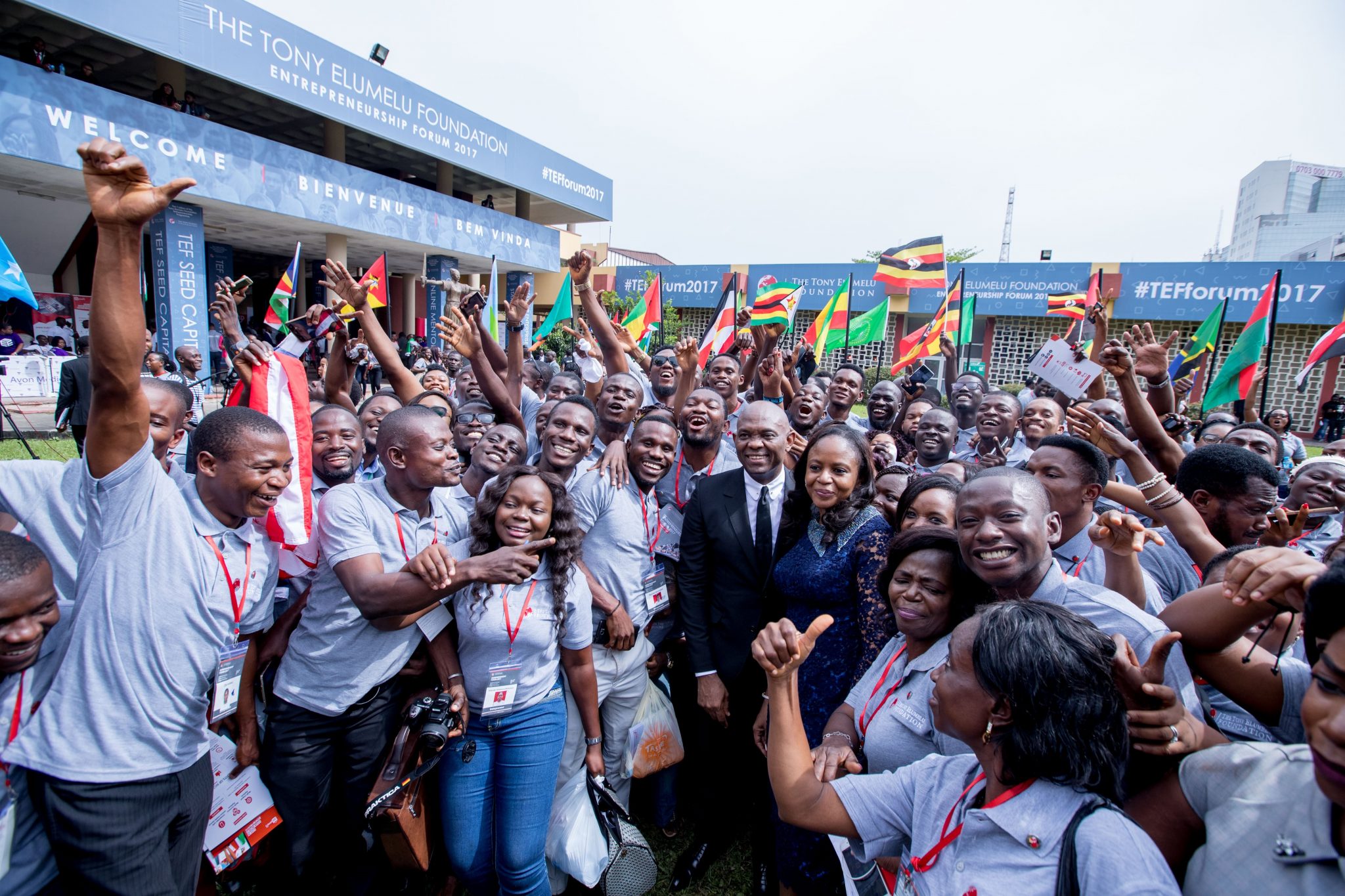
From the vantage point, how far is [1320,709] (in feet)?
3.52

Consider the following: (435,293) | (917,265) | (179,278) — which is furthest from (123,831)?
(435,293)

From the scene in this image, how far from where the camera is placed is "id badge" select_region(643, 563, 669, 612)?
10.5 ft

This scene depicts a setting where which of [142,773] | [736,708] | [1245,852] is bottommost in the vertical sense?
[736,708]

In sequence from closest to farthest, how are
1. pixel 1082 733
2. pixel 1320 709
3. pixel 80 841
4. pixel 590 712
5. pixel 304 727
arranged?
pixel 1320 709
pixel 1082 733
pixel 80 841
pixel 304 727
pixel 590 712

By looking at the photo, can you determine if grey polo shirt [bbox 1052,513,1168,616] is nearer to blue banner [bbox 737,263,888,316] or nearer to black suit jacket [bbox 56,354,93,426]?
black suit jacket [bbox 56,354,93,426]

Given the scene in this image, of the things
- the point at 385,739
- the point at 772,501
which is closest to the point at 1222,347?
the point at 772,501

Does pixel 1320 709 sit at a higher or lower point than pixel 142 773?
higher

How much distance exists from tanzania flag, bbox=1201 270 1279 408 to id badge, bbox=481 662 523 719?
26.0 ft

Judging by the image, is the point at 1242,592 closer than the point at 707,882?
Yes

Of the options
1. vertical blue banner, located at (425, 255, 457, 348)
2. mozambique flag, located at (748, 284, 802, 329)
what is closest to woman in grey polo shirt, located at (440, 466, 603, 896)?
mozambique flag, located at (748, 284, 802, 329)

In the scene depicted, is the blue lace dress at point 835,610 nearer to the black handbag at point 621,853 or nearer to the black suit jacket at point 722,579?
the black suit jacket at point 722,579

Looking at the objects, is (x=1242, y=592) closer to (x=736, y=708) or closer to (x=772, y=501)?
(x=772, y=501)

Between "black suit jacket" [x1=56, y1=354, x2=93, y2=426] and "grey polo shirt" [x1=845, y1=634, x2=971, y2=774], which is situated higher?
"black suit jacket" [x1=56, y1=354, x2=93, y2=426]

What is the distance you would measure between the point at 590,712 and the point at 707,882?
0.97 m
